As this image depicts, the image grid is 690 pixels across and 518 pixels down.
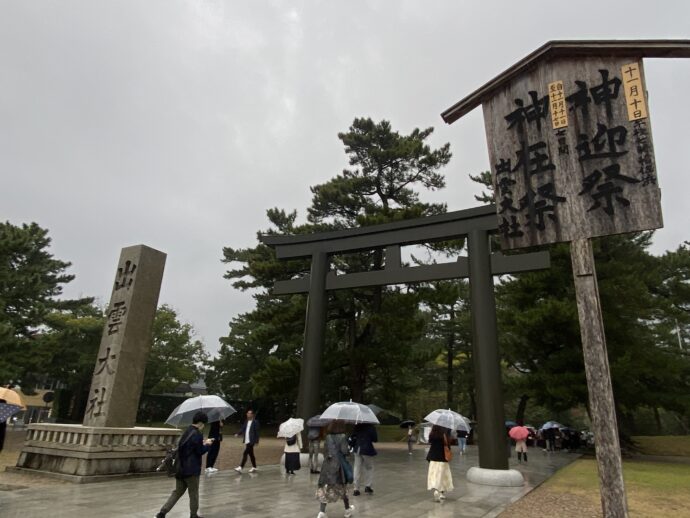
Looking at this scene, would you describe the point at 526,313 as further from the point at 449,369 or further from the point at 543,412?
the point at 543,412

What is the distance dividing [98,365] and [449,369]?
24.9 m

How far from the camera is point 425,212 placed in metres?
19.1

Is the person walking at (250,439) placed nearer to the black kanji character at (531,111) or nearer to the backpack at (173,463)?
the backpack at (173,463)

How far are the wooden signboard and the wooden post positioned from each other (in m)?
0.47

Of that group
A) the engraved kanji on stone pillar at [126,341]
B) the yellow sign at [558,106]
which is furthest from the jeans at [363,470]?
the yellow sign at [558,106]

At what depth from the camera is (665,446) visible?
23281mm

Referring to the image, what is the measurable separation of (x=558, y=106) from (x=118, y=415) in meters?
10.9

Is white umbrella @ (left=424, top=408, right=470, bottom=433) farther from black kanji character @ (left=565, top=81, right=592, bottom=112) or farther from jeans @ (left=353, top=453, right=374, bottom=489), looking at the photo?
black kanji character @ (left=565, top=81, right=592, bottom=112)

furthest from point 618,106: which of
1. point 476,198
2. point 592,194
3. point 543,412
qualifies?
point 543,412

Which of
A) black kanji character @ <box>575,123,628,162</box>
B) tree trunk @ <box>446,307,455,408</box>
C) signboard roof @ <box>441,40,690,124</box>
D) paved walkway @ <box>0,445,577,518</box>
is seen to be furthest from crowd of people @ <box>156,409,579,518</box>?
tree trunk @ <box>446,307,455,408</box>

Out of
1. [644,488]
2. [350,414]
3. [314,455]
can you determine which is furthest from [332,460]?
[644,488]

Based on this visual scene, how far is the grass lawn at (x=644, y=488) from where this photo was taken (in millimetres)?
7566

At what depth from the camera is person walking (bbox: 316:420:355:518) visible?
21.5 ft

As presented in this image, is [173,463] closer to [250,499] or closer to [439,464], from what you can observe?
[250,499]
